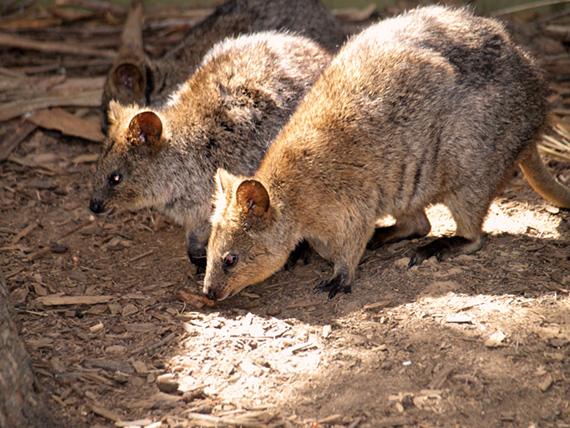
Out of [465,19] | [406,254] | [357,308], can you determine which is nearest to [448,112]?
[465,19]

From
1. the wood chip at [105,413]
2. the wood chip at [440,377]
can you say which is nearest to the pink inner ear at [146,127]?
the wood chip at [105,413]

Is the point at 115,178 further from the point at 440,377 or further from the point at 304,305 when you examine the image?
the point at 440,377

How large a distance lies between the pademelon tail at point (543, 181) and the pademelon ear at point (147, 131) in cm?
314

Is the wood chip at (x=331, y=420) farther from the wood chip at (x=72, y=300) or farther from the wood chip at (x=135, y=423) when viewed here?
the wood chip at (x=72, y=300)

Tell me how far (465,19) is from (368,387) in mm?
3266

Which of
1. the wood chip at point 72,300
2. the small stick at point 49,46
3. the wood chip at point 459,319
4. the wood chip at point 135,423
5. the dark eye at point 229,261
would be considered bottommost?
the wood chip at point 72,300

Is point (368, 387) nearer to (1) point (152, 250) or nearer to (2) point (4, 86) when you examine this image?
(1) point (152, 250)

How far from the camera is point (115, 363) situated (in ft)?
13.1

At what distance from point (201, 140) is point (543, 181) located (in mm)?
3014

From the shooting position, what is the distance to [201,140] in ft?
18.0

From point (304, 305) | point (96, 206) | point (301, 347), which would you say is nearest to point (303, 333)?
point (301, 347)

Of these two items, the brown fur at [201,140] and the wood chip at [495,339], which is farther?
the brown fur at [201,140]

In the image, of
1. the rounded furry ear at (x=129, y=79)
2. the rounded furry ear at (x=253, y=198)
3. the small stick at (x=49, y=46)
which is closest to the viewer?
the rounded furry ear at (x=253, y=198)

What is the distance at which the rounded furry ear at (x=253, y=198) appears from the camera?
4.47m
